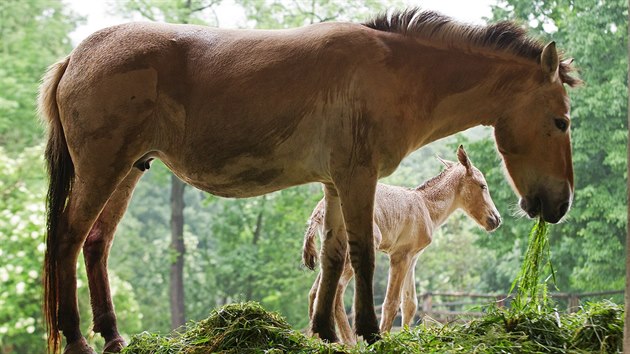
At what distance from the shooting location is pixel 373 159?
315 centimetres

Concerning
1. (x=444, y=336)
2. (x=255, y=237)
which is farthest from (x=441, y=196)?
(x=255, y=237)

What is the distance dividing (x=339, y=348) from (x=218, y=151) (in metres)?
1.06

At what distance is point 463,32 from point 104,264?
209 centimetres

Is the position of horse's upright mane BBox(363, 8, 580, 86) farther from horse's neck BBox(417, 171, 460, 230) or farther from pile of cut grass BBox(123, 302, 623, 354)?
horse's neck BBox(417, 171, 460, 230)

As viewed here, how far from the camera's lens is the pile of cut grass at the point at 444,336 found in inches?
108

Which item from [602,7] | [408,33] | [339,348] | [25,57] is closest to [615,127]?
[602,7]

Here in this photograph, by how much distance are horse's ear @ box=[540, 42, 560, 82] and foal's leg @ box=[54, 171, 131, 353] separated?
203cm

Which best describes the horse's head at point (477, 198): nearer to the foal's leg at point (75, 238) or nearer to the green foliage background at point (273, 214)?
the foal's leg at point (75, 238)

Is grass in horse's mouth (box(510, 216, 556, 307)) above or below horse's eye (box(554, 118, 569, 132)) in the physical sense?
below

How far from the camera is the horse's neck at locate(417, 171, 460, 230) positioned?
17.9 ft

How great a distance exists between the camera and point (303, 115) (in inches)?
128

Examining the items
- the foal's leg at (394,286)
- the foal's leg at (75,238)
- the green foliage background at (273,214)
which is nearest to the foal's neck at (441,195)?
the foal's leg at (394,286)

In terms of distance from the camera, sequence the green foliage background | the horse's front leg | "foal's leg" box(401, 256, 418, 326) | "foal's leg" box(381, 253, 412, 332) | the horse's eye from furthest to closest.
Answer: the green foliage background, "foal's leg" box(401, 256, 418, 326), "foal's leg" box(381, 253, 412, 332), the horse's eye, the horse's front leg

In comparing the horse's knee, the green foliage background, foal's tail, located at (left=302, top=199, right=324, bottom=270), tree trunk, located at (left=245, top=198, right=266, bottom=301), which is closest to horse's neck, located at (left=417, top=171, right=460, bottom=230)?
foal's tail, located at (left=302, top=199, right=324, bottom=270)
